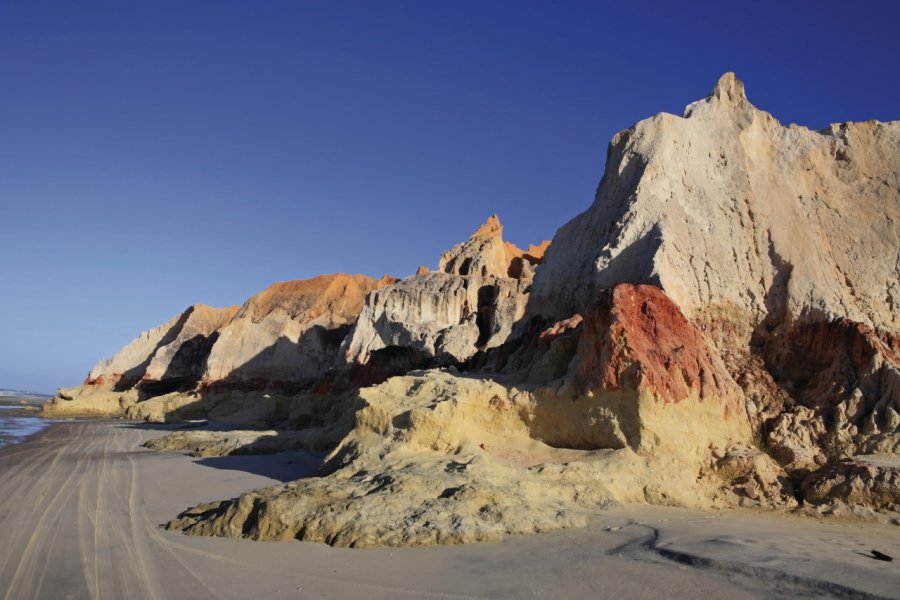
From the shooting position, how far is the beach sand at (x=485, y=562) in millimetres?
5207

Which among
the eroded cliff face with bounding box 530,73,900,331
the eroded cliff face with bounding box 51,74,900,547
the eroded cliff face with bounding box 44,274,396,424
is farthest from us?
the eroded cliff face with bounding box 44,274,396,424

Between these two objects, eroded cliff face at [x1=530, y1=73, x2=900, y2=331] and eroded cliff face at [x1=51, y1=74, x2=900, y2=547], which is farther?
eroded cliff face at [x1=530, y1=73, x2=900, y2=331]

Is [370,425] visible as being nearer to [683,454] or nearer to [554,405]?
[554,405]

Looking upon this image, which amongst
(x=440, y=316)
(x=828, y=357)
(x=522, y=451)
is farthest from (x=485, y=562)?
(x=440, y=316)

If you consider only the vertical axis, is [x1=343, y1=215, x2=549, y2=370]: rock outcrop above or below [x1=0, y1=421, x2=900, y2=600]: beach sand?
above

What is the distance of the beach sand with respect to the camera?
17.1 ft

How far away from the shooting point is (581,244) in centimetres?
1605

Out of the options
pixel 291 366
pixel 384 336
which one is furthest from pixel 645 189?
pixel 291 366

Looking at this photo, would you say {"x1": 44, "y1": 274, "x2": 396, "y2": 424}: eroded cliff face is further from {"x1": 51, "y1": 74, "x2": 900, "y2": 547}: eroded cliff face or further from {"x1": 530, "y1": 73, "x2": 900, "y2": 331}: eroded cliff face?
{"x1": 530, "y1": 73, "x2": 900, "y2": 331}: eroded cliff face

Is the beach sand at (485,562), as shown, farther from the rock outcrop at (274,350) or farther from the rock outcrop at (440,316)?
the rock outcrop at (274,350)

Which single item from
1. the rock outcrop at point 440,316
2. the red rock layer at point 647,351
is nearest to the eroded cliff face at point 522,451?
the red rock layer at point 647,351

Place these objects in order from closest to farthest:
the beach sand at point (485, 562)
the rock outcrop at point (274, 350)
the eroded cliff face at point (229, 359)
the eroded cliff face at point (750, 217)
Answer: the beach sand at point (485, 562), the eroded cliff face at point (750, 217), the eroded cliff face at point (229, 359), the rock outcrop at point (274, 350)

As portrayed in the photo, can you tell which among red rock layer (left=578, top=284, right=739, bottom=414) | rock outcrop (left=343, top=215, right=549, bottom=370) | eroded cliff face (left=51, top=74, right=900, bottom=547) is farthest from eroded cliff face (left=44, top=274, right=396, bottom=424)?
red rock layer (left=578, top=284, right=739, bottom=414)

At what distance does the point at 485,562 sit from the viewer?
635cm
